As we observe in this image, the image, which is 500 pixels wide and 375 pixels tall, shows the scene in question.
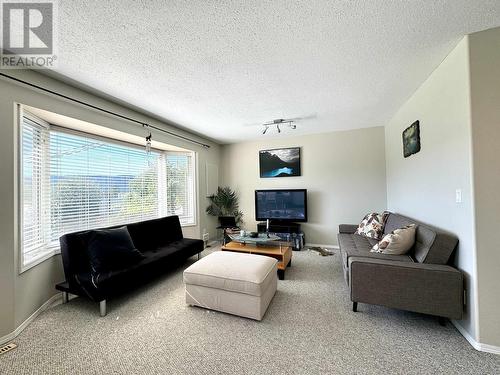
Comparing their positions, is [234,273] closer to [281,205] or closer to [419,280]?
[419,280]

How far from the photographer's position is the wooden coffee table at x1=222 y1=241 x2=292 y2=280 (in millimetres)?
2781

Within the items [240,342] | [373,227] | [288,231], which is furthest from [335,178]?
[240,342]

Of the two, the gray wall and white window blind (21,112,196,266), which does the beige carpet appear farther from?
white window blind (21,112,196,266)

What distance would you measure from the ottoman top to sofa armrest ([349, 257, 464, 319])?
2.82 ft

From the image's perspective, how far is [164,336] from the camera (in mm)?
1705

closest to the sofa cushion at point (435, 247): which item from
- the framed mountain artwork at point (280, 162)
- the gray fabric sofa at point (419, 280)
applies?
the gray fabric sofa at point (419, 280)

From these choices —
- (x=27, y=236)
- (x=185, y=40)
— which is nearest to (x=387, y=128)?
(x=185, y=40)

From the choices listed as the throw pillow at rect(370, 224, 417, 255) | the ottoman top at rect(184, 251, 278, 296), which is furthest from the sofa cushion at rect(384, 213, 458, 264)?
the ottoman top at rect(184, 251, 278, 296)

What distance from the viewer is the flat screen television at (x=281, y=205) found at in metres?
4.35

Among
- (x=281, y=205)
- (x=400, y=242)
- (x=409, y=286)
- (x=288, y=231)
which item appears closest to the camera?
(x=409, y=286)

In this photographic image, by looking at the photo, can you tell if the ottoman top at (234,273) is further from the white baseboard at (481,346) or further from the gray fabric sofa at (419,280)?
the white baseboard at (481,346)

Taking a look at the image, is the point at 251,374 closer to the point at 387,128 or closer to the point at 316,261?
the point at 316,261

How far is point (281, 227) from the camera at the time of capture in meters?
4.33

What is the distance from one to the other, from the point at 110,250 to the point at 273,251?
6.76ft
